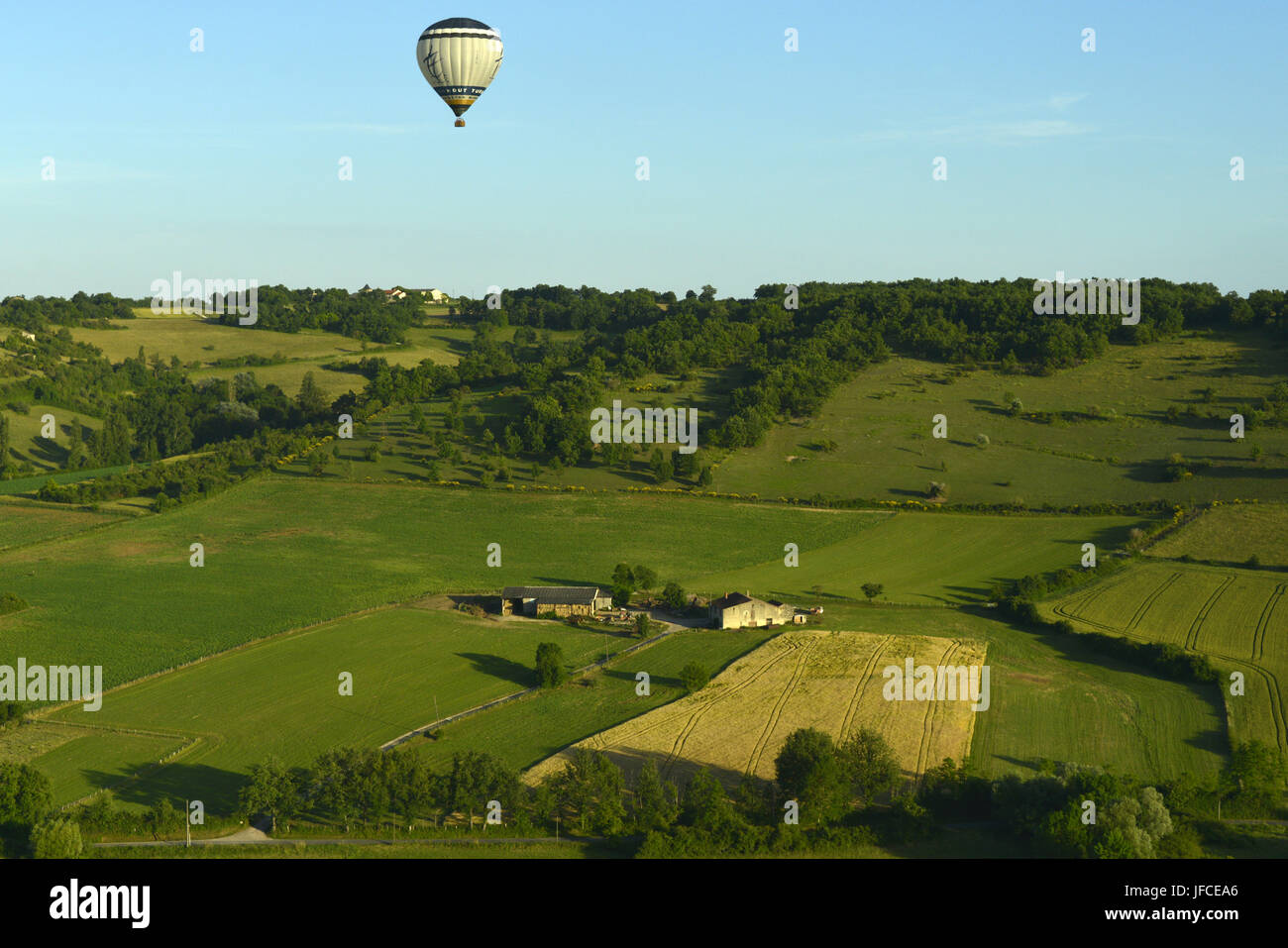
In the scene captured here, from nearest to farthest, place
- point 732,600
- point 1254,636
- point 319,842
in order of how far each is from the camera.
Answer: point 319,842, point 1254,636, point 732,600

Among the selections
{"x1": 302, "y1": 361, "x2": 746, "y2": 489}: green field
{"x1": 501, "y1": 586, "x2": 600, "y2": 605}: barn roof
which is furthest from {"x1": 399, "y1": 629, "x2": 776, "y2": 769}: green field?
{"x1": 302, "y1": 361, "x2": 746, "y2": 489}: green field

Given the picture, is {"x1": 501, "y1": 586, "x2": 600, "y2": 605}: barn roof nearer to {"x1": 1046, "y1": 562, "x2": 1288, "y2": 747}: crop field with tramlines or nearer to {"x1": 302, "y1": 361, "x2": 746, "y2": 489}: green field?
{"x1": 1046, "y1": 562, "x2": 1288, "y2": 747}: crop field with tramlines

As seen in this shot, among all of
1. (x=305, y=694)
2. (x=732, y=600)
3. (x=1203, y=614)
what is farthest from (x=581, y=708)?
(x=1203, y=614)

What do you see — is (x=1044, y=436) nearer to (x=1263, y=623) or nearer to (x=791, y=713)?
(x=1263, y=623)

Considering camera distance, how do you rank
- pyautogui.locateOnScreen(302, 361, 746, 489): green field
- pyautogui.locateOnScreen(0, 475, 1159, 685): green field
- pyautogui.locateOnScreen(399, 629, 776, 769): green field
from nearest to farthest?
pyautogui.locateOnScreen(399, 629, 776, 769): green field
pyautogui.locateOnScreen(0, 475, 1159, 685): green field
pyautogui.locateOnScreen(302, 361, 746, 489): green field

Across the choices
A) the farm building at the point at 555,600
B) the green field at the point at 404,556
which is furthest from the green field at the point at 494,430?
the farm building at the point at 555,600

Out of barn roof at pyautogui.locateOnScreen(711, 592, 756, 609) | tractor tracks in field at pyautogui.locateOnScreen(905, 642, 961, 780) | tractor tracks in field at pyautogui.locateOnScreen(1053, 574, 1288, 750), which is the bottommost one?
tractor tracks in field at pyautogui.locateOnScreen(905, 642, 961, 780)
